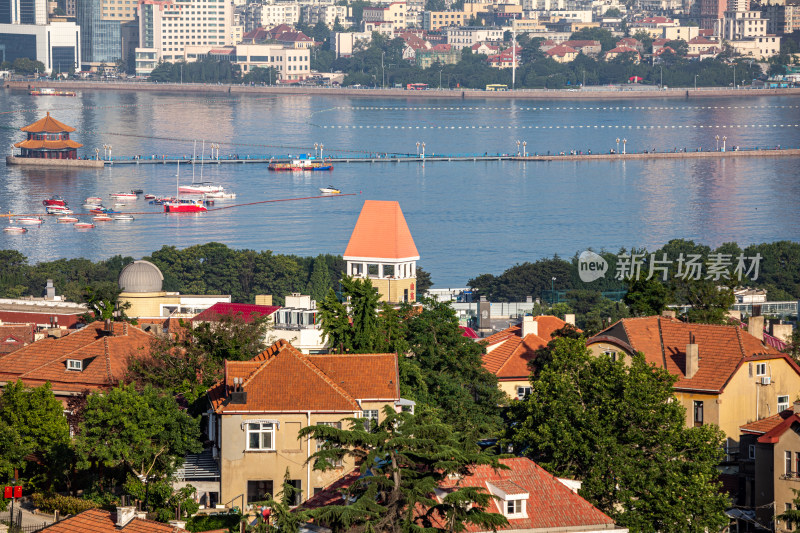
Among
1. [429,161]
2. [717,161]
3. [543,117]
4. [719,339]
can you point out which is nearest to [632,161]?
[717,161]

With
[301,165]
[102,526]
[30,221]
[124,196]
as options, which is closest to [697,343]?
[102,526]

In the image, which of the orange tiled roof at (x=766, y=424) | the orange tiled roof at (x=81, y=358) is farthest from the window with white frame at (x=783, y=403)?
the orange tiled roof at (x=81, y=358)

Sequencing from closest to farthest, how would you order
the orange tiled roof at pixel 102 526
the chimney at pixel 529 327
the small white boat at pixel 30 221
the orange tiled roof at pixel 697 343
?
1. the orange tiled roof at pixel 102 526
2. the orange tiled roof at pixel 697 343
3. the chimney at pixel 529 327
4. the small white boat at pixel 30 221

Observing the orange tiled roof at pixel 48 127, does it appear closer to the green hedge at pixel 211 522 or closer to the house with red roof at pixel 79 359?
the house with red roof at pixel 79 359

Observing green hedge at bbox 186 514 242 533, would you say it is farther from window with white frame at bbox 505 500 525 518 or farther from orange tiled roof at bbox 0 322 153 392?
orange tiled roof at bbox 0 322 153 392

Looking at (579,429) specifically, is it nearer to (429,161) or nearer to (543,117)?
(429,161)

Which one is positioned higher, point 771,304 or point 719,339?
point 719,339

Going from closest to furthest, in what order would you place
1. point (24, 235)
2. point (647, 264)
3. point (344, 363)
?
1. point (344, 363)
2. point (647, 264)
3. point (24, 235)
